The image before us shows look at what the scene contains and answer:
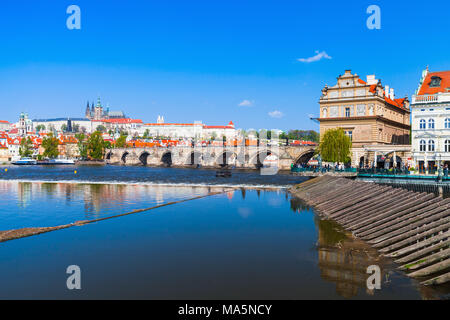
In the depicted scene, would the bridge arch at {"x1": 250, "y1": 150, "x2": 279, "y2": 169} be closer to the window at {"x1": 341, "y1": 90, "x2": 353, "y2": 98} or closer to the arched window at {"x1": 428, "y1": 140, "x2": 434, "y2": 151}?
the window at {"x1": 341, "y1": 90, "x2": 353, "y2": 98}

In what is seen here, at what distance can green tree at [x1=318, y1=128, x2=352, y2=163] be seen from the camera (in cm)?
6606

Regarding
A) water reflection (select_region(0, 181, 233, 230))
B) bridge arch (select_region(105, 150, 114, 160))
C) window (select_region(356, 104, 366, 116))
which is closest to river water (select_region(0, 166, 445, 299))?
water reflection (select_region(0, 181, 233, 230))

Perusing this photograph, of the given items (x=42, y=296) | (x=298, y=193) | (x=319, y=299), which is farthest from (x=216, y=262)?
(x=298, y=193)

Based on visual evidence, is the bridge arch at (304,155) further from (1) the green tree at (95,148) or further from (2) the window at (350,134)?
(1) the green tree at (95,148)

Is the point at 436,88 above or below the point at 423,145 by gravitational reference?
above

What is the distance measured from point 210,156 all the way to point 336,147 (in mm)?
67817

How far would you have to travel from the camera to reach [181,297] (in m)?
12.4

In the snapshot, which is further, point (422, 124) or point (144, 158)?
point (144, 158)

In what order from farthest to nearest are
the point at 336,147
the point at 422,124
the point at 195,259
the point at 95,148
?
1. the point at 95,148
2. the point at 336,147
3. the point at 422,124
4. the point at 195,259

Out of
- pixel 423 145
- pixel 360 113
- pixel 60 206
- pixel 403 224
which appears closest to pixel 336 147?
pixel 360 113

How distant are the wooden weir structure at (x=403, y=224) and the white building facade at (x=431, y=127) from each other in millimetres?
33759

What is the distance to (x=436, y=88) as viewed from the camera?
211 ft

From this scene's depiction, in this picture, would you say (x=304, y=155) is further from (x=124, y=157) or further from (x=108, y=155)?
(x=108, y=155)

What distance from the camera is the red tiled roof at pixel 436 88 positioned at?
64.1 meters
